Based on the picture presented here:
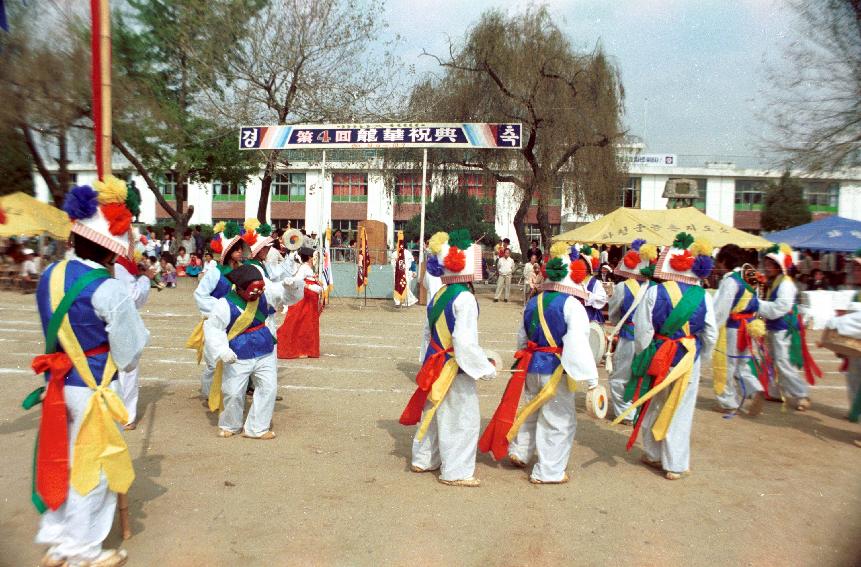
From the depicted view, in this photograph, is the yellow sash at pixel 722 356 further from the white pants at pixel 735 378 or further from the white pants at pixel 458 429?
the white pants at pixel 458 429

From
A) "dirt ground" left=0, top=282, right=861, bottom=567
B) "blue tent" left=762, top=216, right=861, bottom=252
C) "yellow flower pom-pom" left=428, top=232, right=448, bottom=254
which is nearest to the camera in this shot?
"dirt ground" left=0, top=282, right=861, bottom=567

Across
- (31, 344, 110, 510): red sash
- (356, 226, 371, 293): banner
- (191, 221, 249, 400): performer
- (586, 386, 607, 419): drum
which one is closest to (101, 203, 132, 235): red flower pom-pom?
(31, 344, 110, 510): red sash

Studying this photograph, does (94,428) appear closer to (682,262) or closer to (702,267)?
(682,262)

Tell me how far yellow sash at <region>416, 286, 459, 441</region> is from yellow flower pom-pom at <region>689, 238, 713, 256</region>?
7.97ft

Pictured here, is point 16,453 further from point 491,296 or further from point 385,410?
point 491,296

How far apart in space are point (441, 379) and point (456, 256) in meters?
0.93

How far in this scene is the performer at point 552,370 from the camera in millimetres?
5188

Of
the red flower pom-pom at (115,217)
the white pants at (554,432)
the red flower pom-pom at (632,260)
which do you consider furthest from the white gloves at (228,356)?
the red flower pom-pom at (632,260)

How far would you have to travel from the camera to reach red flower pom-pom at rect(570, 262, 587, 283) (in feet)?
17.1

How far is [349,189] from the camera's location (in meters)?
46.6

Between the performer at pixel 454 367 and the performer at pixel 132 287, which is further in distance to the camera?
the performer at pixel 132 287

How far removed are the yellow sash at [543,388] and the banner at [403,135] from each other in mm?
11719

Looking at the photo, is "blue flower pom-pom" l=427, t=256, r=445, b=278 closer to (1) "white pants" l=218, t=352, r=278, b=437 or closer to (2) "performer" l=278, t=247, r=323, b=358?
(1) "white pants" l=218, t=352, r=278, b=437

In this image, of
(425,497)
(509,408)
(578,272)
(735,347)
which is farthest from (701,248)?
(425,497)
